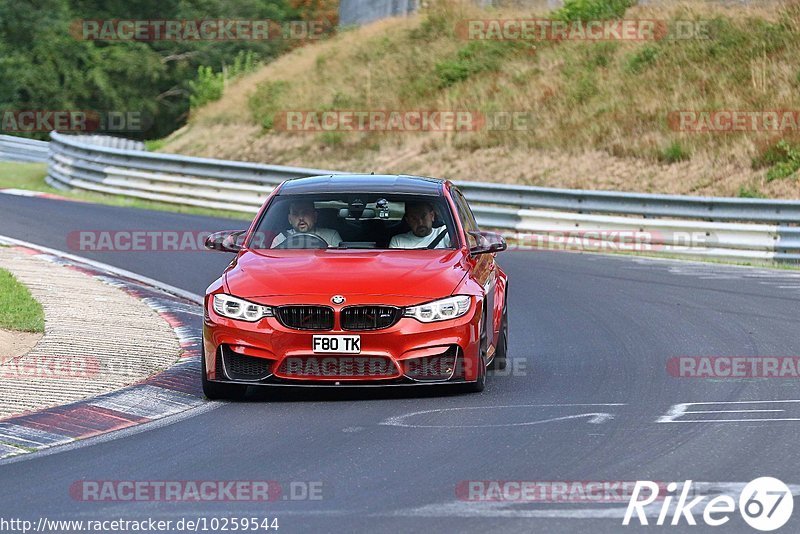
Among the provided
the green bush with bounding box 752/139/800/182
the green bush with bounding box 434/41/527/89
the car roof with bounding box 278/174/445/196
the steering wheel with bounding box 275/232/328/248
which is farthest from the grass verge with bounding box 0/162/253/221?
the steering wheel with bounding box 275/232/328/248

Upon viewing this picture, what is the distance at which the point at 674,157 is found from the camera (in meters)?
28.9

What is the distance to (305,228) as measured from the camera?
11.2m

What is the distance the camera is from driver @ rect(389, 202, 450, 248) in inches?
435

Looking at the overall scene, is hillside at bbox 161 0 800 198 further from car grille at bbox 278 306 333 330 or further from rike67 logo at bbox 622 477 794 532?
rike67 logo at bbox 622 477 794 532

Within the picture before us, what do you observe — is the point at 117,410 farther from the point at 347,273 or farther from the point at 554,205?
the point at 554,205

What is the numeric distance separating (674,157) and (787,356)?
56.2 ft

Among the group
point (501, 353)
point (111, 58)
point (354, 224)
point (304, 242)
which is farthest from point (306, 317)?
point (111, 58)

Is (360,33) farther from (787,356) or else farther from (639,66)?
(787,356)

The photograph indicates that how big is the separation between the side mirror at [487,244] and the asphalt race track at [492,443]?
985mm

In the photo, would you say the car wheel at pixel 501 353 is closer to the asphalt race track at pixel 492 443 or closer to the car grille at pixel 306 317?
the asphalt race track at pixel 492 443

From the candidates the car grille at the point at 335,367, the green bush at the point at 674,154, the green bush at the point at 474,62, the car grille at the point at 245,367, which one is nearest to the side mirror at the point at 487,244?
the car grille at the point at 335,367

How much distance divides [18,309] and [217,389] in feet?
13.2

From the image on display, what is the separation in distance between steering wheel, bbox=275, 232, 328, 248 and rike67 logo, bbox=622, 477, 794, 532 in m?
4.40

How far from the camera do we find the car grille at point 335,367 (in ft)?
32.2
